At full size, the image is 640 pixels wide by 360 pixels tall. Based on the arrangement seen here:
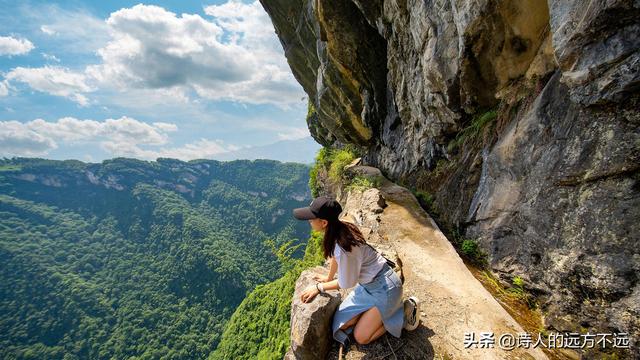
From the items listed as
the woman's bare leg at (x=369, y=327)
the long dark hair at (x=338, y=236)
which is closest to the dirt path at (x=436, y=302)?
the woman's bare leg at (x=369, y=327)

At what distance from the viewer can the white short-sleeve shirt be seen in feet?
13.1

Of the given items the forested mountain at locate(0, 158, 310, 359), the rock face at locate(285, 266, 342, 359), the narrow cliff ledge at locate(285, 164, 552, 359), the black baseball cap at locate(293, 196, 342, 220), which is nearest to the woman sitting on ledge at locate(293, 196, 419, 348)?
the black baseball cap at locate(293, 196, 342, 220)

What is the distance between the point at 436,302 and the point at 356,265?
2702 mm

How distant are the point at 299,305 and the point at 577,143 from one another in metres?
5.20

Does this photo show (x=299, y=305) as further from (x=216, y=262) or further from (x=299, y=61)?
(x=216, y=262)

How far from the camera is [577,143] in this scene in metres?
4.77

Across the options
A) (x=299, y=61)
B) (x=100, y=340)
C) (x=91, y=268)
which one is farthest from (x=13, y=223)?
(x=299, y=61)

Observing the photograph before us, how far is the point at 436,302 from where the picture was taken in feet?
18.7

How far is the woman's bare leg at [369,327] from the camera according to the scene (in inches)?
165

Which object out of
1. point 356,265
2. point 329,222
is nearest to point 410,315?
point 356,265

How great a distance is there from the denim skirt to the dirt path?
0.33m

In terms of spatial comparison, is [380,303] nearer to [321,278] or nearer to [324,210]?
[321,278]

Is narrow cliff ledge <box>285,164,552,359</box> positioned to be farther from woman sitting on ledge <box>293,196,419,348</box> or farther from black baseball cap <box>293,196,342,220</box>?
black baseball cap <box>293,196,342,220</box>

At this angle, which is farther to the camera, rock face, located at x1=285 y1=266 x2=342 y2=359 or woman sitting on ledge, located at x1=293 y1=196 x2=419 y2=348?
rock face, located at x1=285 y1=266 x2=342 y2=359
